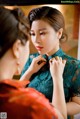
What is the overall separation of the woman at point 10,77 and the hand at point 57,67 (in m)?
0.17

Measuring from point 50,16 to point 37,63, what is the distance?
0.24 meters

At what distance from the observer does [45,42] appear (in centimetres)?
115

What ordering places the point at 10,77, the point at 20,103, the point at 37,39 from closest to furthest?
the point at 20,103 → the point at 10,77 → the point at 37,39

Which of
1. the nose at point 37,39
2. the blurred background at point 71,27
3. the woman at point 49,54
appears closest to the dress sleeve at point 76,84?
the woman at point 49,54

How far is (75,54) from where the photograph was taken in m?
1.15

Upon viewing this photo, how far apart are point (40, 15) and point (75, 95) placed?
422 millimetres

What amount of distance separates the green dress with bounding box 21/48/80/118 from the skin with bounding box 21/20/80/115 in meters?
0.02

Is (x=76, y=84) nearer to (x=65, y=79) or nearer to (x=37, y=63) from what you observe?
(x=65, y=79)

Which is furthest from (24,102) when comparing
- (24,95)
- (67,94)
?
(67,94)

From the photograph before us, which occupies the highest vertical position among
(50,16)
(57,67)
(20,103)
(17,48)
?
(50,16)

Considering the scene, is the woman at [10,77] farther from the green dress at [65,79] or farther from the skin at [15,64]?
the green dress at [65,79]

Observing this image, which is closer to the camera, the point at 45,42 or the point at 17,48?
the point at 17,48

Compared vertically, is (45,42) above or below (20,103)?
above

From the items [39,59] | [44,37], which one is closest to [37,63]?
[39,59]
